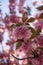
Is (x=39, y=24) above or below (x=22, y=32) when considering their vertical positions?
above

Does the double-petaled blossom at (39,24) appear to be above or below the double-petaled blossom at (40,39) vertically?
above

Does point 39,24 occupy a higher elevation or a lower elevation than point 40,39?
higher

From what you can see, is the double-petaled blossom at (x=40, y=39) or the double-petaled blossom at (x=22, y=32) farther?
the double-petaled blossom at (x=22, y=32)

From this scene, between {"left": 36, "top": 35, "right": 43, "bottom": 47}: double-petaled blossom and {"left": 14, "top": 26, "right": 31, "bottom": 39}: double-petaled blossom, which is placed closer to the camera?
{"left": 36, "top": 35, "right": 43, "bottom": 47}: double-petaled blossom

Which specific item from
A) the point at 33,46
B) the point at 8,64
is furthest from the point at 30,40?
the point at 8,64

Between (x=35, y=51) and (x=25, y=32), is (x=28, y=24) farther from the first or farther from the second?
(x=35, y=51)

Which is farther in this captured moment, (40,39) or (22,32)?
(22,32)

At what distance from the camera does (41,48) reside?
2.82 metres

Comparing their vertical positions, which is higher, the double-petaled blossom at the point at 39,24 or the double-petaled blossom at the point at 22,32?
the double-petaled blossom at the point at 39,24

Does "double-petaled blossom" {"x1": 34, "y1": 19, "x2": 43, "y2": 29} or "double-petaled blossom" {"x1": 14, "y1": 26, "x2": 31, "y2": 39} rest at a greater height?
"double-petaled blossom" {"x1": 34, "y1": 19, "x2": 43, "y2": 29}

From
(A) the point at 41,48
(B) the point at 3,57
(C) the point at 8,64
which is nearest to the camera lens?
(A) the point at 41,48

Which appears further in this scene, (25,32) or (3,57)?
A: (3,57)

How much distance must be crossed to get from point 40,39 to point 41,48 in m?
0.14

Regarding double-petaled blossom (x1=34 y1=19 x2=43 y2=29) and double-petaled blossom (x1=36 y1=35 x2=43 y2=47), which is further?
double-petaled blossom (x1=34 y1=19 x2=43 y2=29)
